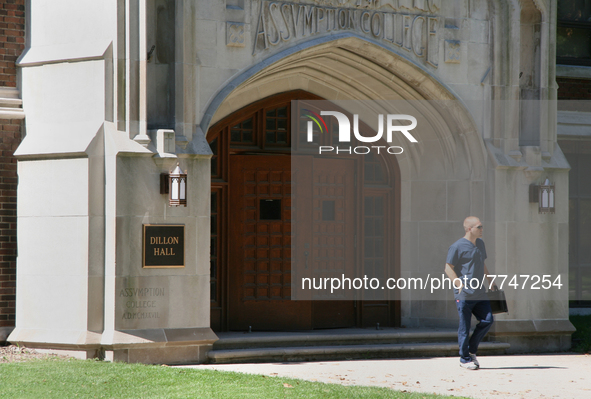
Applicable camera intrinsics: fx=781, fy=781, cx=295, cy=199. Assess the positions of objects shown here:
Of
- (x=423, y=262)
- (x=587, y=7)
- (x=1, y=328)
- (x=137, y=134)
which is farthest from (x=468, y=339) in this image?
(x=587, y=7)

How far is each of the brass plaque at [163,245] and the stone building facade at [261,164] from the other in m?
0.06

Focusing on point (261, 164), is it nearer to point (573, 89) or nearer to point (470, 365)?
point (470, 365)

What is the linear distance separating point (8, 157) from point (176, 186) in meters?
2.18

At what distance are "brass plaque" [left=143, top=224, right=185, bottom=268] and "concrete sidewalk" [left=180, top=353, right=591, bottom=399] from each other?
130cm

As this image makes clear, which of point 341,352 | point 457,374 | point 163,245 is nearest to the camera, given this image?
point 457,374

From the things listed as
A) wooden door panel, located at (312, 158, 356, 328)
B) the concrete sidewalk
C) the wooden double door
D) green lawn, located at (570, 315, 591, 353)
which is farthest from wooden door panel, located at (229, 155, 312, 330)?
green lawn, located at (570, 315, 591, 353)

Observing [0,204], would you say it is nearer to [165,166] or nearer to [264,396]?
[165,166]

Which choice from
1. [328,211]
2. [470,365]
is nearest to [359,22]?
[328,211]

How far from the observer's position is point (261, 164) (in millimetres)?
11148

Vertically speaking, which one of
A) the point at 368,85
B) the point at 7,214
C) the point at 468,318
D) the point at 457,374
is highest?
the point at 368,85

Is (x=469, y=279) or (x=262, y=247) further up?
(x=262, y=247)

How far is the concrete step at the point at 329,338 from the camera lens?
9797 mm

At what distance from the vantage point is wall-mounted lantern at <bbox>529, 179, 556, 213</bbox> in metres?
10.7

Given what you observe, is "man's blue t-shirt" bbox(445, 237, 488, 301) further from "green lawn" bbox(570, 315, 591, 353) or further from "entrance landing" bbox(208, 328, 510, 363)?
"green lawn" bbox(570, 315, 591, 353)
